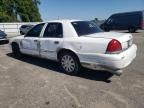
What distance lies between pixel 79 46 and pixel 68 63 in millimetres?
776

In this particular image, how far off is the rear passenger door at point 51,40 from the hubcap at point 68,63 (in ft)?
1.20

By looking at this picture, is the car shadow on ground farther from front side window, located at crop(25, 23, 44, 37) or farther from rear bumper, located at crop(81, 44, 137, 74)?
front side window, located at crop(25, 23, 44, 37)

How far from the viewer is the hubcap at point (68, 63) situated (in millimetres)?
6294

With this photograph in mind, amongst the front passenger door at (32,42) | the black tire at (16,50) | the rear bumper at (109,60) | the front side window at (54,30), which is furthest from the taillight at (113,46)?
the black tire at (16,50)

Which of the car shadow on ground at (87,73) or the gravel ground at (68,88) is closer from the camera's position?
the gravel ground at (68,88)

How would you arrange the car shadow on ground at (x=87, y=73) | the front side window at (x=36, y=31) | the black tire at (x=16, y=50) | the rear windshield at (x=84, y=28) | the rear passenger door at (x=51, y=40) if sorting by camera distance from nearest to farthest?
the car shadow on ground at (x=87, y=73) → the rear windshield at (x=84, y=28) → the rear passenger door at (x=51, y=40) → the front side window at (x=36, y=31) → the black tire at (x=16, y=50)

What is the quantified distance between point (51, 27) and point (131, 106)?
372cm

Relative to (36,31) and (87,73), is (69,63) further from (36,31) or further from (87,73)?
(36,31)

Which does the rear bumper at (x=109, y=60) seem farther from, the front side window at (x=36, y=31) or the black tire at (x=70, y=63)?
the front side window at (x=36, y=31)

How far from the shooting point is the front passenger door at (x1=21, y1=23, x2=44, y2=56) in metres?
7.34

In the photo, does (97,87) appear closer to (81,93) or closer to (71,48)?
(81,93)

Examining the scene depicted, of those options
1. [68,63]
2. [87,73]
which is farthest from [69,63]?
[87,73]

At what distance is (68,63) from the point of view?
21.0 feet

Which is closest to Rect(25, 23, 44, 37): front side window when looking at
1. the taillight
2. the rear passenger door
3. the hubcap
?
the rear passenger door
